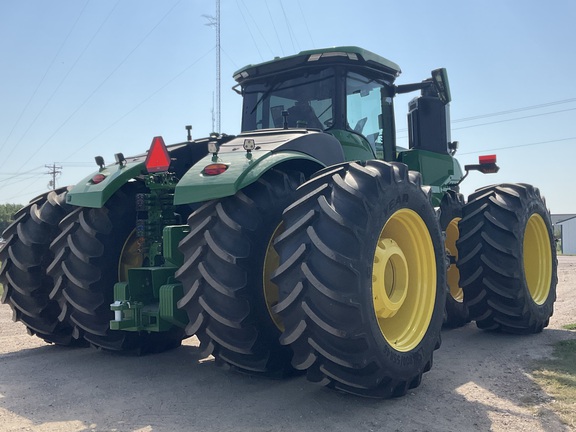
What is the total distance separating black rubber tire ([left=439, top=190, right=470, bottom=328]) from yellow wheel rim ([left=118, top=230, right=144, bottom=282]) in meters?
3.62

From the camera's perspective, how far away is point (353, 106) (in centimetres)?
560

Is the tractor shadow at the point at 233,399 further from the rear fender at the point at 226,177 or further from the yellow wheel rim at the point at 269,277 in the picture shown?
the rear fender at the point at 226,177

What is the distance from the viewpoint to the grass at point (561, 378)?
3.60 m

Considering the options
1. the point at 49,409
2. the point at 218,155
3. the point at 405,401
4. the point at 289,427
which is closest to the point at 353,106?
the point at 218,155

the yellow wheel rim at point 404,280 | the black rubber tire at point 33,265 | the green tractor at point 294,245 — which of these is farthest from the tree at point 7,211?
the yellow wheel rim at point 404,280

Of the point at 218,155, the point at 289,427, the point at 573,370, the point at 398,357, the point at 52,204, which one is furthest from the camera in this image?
the point at 52,204

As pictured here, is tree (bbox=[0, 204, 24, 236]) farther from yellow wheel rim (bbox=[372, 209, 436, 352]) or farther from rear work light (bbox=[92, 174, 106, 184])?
yellow wheel rim (bbox=[372, 209, 436, 352])

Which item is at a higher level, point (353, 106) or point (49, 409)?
point (353, 106)

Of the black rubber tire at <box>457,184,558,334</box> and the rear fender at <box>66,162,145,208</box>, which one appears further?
the black rubber tire at <box>457,184,558,334</box>

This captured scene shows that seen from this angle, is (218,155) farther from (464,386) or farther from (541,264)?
(541,264)

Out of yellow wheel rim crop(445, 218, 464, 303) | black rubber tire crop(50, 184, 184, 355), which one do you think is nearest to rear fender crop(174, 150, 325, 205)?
black rubber tire crop(50, 184, 184, 355)

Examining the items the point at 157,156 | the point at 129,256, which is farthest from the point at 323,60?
the point at 129,256

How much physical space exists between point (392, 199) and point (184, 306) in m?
1.64

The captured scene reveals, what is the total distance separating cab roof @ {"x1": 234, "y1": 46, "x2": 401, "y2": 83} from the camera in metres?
5.38
